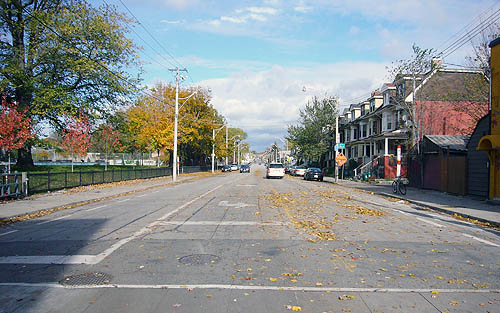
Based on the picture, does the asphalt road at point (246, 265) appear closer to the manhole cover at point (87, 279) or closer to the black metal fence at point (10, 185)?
the manhole cover at point (87, 279)

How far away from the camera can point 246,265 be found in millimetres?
6453

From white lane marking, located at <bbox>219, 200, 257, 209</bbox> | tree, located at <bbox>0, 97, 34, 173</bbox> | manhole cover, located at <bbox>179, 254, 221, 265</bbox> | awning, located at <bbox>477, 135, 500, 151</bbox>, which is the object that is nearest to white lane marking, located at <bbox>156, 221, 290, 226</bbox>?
manhole cover, located at <bbox>179, 254, 221, 265</bbox>

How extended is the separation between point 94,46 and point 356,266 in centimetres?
2806

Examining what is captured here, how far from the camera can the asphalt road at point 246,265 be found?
4875 mm

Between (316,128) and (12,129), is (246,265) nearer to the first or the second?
(12,129)

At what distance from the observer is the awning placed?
1540cm

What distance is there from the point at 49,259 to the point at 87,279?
1.70 m

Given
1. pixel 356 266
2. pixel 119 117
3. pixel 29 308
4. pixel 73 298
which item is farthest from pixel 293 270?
pixel 119 117

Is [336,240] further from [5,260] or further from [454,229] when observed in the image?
[5,260]

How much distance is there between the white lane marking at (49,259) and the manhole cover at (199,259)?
1701mm

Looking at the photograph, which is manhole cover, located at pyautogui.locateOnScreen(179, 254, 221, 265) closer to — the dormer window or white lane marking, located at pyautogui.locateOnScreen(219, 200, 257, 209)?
white lane marking, located at pyautogui.locateOnScreen(219, 200, 257, 209)

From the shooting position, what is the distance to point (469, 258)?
7293 millimetres

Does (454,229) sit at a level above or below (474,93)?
below

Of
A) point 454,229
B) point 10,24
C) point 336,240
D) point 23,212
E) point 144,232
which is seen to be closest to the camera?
point 336,240
